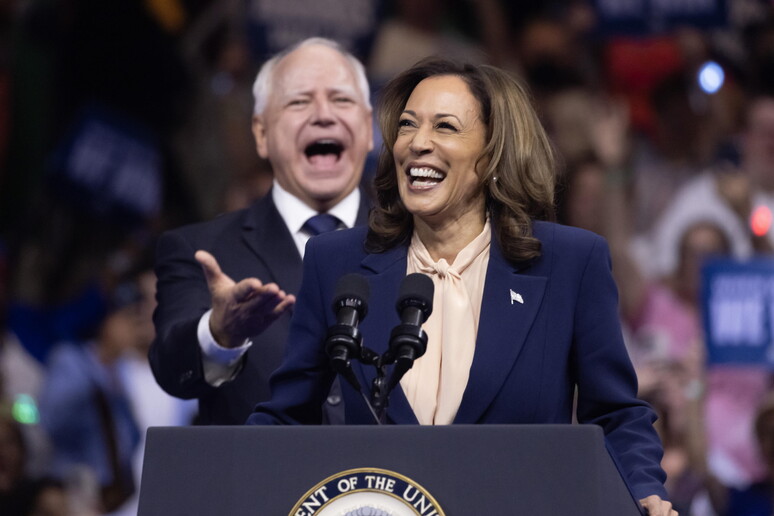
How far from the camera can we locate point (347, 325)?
2.22m

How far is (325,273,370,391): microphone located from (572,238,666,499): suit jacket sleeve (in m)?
0.47

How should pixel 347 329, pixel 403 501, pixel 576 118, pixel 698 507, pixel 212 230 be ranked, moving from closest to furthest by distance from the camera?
pixel 403 501, pixel 347 329, pixel 212 230, pixel 698 507, pixel 576 118

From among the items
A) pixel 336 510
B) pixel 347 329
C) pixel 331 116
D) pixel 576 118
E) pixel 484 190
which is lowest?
pixel 336 510

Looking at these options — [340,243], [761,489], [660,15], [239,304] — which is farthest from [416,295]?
[660,15]

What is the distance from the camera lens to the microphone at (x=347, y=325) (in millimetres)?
2199

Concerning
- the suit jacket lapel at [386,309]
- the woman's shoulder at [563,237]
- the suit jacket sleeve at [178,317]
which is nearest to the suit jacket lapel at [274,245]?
the suit jacket sleeve at [178,317]

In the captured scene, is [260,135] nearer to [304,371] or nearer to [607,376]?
[304,371]

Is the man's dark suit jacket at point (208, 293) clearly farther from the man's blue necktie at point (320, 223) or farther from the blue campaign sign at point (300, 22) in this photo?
the blue campaign sign at point (300, 22)

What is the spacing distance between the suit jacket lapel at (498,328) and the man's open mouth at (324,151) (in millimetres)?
1085

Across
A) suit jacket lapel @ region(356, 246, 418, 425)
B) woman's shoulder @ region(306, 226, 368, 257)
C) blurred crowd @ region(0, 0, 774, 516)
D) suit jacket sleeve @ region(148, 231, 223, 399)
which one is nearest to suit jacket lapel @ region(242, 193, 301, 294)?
suit jacket sleeve @ region(148, 231, 223, 399)

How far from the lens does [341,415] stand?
10.4ft

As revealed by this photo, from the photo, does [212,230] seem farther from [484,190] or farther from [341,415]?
[484,190]

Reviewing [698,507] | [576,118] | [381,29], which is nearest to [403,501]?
[698,507]

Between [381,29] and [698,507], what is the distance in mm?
3290
